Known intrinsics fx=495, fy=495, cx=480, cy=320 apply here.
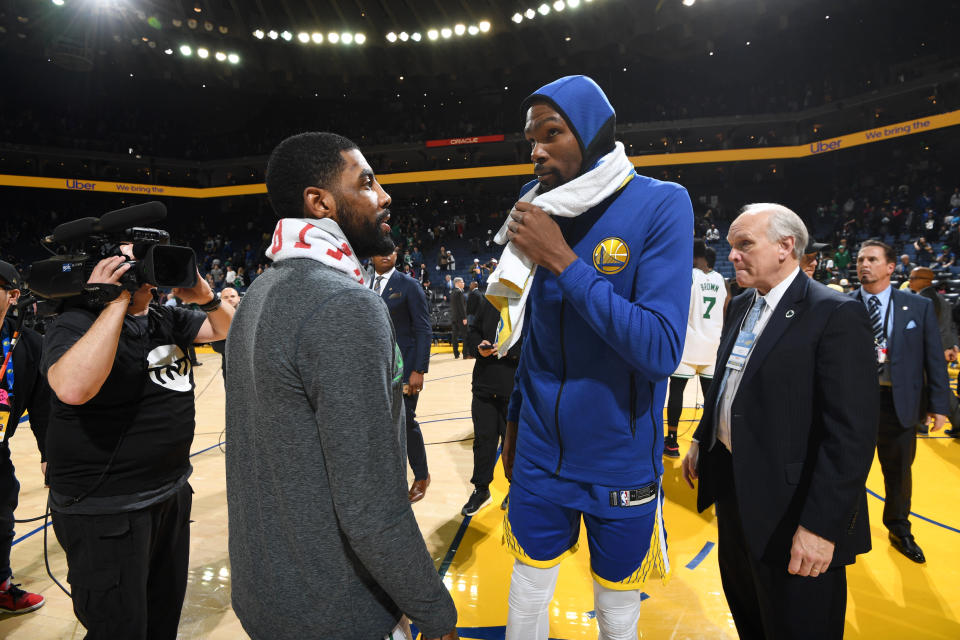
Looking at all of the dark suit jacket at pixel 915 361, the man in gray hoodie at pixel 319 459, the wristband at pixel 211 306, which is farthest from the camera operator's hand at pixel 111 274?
the dark suit jacket at pixel 915 361

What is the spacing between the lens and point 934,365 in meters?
3.20

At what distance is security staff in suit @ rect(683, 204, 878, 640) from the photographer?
1.61m

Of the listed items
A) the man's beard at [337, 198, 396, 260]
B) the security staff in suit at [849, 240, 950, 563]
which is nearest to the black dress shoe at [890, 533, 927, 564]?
the security staff in suit at [849, 240, 950, 563]

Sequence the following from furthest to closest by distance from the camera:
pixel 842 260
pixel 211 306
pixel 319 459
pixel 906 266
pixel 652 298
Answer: pixel 842 260 → pixel 906 266 → pixel 211 306 → pixel 652 298 → pixel 319 459

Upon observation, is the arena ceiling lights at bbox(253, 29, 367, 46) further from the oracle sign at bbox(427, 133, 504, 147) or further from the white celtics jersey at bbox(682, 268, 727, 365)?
the white celtics jersey at bbox(682, 268, 727, 365)

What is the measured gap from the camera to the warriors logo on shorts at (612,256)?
1.44 metres

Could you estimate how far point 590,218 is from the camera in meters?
1.50

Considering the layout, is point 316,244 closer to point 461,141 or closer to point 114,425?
point 114,425

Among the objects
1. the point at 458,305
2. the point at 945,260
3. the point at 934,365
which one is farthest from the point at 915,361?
the point at 945,260

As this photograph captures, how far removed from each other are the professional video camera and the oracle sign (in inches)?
1019

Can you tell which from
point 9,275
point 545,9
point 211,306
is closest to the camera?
point 211,306

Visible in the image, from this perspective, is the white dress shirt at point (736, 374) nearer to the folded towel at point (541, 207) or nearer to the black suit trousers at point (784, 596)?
the black suit trousers at point (784, 596)

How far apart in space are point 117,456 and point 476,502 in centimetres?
263

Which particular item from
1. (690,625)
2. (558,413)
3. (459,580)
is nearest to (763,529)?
(558,413)
